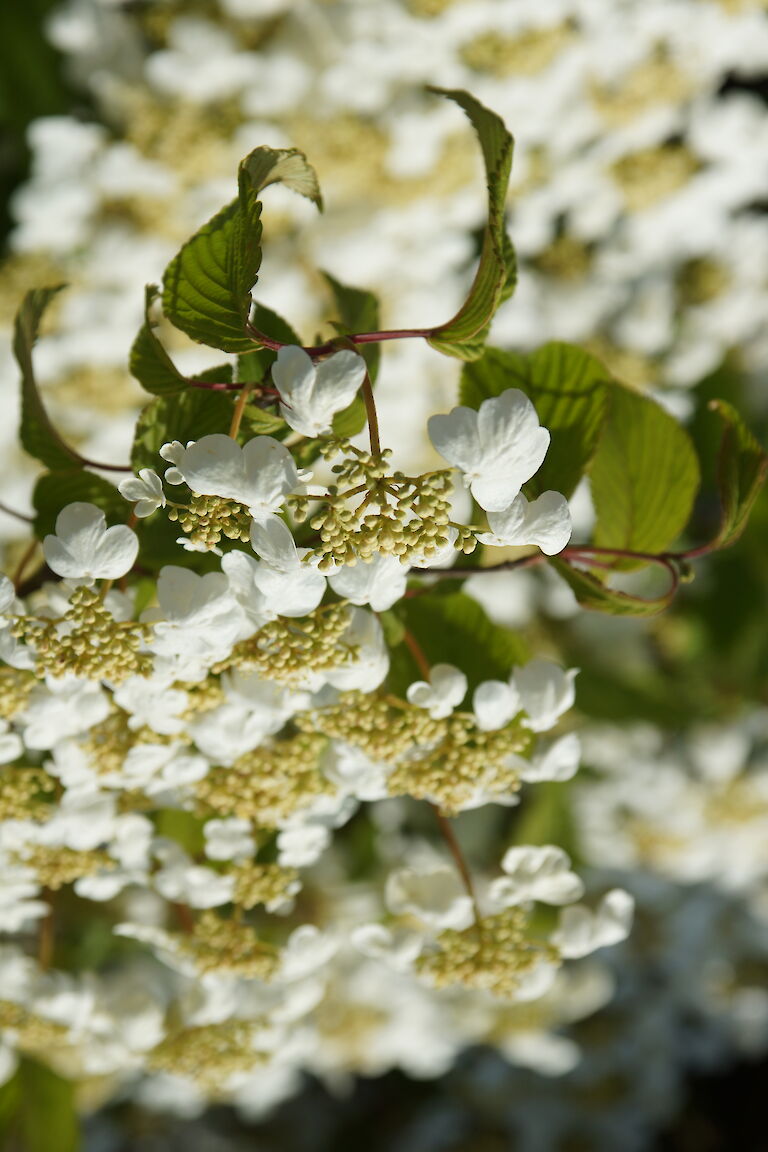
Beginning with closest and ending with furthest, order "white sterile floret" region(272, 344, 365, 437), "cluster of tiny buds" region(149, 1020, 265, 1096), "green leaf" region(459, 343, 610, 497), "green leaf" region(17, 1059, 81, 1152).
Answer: "white sterile floret" region(272, 344, 365, 437) → "green leaf" region(459, 343, 610, 497) → "cluster of tiny buds" region(149, 1020, 265, 1096) → "green leaf" region(17, 1059, 81, 1152)

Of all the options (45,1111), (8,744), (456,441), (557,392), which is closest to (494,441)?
(456,441)

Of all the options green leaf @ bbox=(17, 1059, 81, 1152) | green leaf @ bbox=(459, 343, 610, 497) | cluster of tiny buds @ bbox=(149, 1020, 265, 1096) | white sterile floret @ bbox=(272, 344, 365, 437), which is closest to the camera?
white sterile floret @ bbox=(272, 344, 365, 437)

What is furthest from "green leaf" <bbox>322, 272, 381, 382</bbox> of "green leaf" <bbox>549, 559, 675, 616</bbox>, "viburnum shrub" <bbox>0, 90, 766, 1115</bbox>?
"green leaf" <bbox>549, 559, 675, 616</bbox>

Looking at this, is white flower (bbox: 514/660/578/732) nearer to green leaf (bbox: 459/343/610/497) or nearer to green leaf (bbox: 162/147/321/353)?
green leaf (bbox: 459/343/610/497)

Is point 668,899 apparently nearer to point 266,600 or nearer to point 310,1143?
point 310,1143

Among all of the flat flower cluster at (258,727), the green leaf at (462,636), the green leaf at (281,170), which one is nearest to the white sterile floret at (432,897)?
the flat flower cluster at (258,727)

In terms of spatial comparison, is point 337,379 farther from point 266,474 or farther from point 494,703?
point 494,703

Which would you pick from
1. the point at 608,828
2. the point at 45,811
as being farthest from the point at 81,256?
the point at 608,828

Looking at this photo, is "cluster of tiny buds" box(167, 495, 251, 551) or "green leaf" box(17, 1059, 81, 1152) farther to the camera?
"green leaf" box(17, 1059, 81, 1152)
